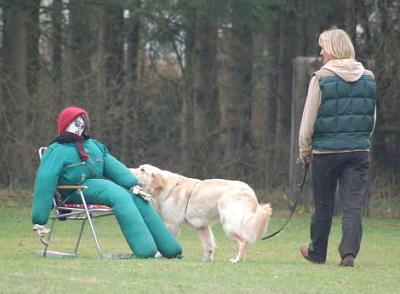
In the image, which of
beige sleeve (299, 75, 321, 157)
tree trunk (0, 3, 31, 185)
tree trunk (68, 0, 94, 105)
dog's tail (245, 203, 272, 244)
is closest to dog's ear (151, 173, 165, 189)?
dog's tail (245, 203, 272, 244)

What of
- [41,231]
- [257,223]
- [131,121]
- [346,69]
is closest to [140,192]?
[41,231]

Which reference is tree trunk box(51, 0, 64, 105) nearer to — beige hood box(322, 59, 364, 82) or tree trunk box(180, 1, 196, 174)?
tree trunk box(180, 1, 196, 174)

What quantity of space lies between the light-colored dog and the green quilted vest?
1174 mm

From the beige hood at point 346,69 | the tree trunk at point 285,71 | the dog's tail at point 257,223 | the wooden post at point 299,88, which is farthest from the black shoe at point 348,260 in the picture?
the tree trunk at point 285,71

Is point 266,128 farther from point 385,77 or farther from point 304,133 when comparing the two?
point 304,133

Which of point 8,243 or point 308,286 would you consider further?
point 8,243

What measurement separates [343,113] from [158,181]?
230 centimetres

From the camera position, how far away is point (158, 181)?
10.3 meters

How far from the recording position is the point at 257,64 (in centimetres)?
2416

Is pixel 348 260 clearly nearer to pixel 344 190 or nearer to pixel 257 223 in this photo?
pixel 344 190

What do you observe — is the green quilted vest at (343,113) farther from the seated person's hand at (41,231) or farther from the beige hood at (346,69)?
the seated person's hand at (41,231)

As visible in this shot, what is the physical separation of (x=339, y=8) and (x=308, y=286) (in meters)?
12.1

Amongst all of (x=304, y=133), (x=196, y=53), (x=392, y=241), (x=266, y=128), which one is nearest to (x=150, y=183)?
(x=304, y=133)

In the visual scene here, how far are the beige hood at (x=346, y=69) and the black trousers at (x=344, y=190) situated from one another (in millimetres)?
626
